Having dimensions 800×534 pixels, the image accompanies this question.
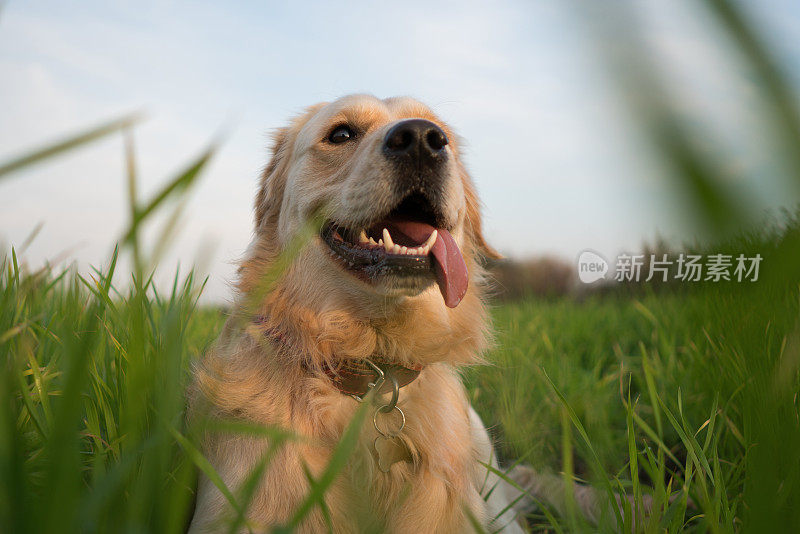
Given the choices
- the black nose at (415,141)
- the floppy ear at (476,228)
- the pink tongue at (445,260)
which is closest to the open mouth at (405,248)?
the pink tongue at (445,260)

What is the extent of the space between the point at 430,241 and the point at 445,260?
0.11 metres


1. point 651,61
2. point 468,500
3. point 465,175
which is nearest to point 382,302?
point 468,500

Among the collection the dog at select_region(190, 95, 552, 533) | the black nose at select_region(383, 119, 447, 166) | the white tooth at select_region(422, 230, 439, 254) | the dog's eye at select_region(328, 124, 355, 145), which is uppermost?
the black nose at select_region(383, 119, 447, 166)

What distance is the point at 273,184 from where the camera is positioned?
3166 millimetres

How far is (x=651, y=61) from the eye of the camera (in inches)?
11.3

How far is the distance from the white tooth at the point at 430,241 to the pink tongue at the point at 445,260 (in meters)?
0.01

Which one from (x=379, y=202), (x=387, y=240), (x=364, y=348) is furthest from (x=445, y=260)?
(x=364, y=348)

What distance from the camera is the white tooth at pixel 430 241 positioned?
240cm

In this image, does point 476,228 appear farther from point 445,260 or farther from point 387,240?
point 387,240

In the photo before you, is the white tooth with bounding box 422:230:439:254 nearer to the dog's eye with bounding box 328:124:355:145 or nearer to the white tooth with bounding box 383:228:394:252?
the white tooth with bounding box 383:228:394:252

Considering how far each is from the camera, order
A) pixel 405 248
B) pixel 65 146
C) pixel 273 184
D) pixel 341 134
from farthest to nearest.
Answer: pixel 273 184 < pixel 341 134 < pixel 405 248 < pixel 65 146

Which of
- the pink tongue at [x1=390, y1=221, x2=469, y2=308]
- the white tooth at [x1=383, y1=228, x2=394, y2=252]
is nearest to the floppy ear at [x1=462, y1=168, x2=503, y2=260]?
the pink tongue at [x1=390, y1=221, x2=469, y2=308]

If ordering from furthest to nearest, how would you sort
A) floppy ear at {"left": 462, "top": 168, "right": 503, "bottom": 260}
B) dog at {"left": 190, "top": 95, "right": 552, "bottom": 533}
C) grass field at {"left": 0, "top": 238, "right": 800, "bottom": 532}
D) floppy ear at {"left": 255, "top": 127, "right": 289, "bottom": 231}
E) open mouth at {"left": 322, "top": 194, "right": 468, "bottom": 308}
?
floppy ear at {"left": 462, "top": 168, "right": 503, "bottom": 260} < floppy ear at {"left": 255, "top": 127, "right": 289, "bottom": 231} < open mouth at {"left": 322, "top": 194, "right": 468, "bottom": 308} < dog at {"left": 190, "top": 95, "right": 552, "bottom": 533} < grass field at {"left": 0, "top": 238, "right": 800, "bottom": 532}

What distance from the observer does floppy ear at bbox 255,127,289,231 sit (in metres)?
3.08
